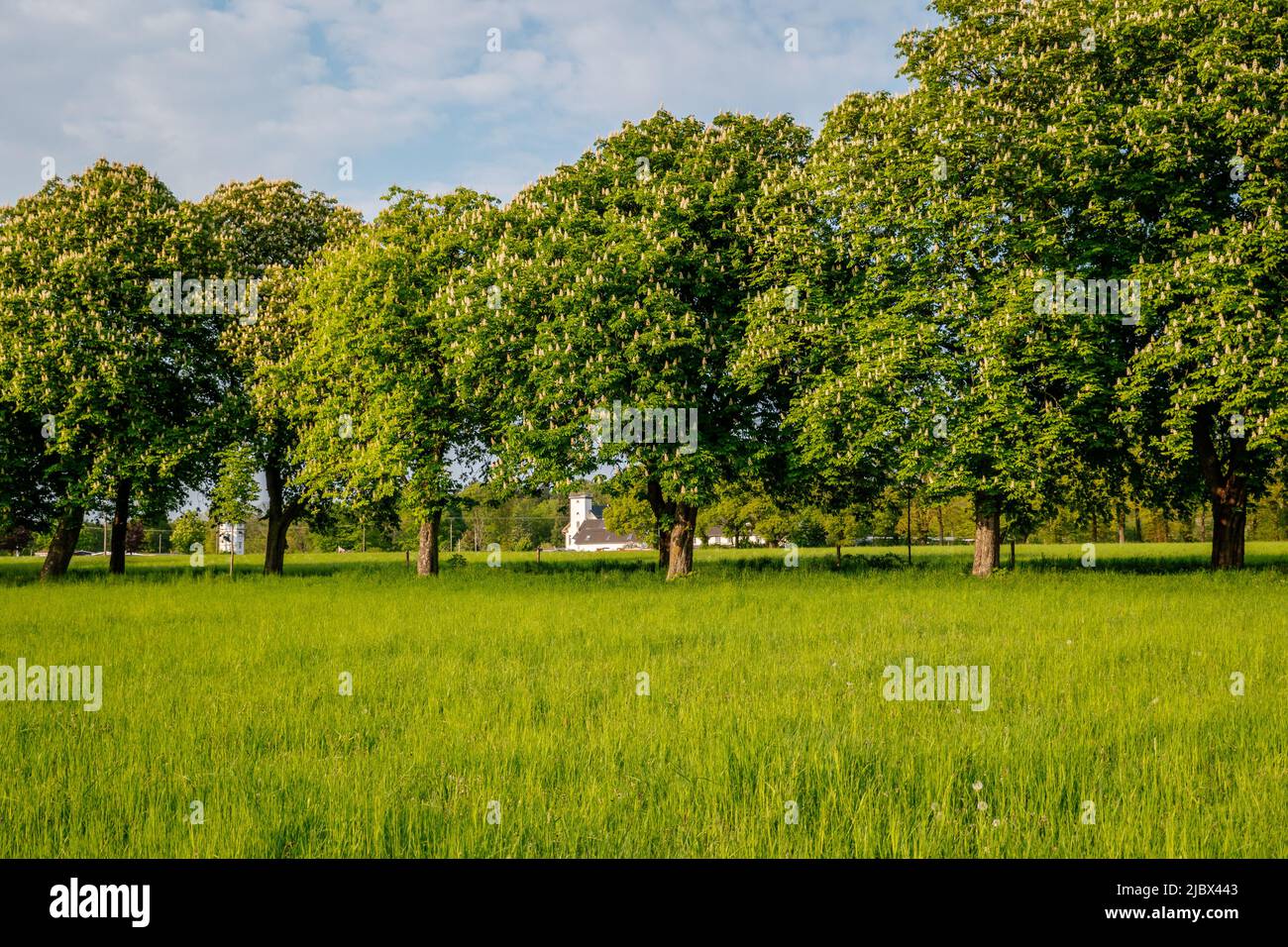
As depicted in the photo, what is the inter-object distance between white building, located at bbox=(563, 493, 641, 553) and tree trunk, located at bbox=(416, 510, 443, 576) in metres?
111

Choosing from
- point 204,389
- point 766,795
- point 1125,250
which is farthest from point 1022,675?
point 204,389

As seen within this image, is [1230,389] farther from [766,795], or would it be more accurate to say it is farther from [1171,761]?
[766,795]

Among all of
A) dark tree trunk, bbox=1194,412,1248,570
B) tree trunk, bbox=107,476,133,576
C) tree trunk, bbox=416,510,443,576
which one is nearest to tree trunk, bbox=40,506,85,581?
tree trunk, bbox=107,476,133,576

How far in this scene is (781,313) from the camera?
2692 centimetres

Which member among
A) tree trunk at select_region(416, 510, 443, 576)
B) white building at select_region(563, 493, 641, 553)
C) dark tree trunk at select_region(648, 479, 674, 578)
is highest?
dark tree trunk at select_region(648, 479, 674, 578)

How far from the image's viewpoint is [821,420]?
25.9 m

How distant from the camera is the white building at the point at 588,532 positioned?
6166 inches

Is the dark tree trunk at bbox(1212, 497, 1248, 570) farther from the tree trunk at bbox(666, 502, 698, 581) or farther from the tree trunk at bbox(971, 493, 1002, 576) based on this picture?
the tree trunk at bbox(666, 502, 698, 581)

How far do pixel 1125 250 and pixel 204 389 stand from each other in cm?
3655

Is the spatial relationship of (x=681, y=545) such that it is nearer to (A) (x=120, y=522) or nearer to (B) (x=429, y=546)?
(B) (x=429, y=546)

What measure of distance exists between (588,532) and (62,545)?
13112 cm

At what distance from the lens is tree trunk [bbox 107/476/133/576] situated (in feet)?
114

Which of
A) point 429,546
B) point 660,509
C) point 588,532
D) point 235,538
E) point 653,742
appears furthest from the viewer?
point 588,532

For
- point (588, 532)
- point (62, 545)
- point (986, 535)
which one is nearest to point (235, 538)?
point (62, 545)
